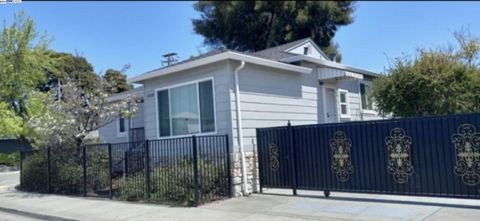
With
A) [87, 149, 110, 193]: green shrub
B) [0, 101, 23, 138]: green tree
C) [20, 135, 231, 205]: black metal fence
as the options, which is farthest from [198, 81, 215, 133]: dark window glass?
[0, 101, 23, 138]: green tree

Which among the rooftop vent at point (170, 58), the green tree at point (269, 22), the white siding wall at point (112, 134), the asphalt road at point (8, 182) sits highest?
the green tree at point (269, 22)

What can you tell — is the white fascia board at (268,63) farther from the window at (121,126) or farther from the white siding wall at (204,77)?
the window at (121,126)

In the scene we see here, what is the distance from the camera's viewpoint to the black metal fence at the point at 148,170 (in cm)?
999

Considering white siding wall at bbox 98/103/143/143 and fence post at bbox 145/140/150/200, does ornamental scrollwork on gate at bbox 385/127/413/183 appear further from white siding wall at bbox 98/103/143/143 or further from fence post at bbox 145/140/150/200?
white siding wall at bbox 98/103/143/143

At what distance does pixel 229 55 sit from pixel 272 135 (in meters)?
2.32

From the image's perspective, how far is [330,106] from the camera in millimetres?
15125

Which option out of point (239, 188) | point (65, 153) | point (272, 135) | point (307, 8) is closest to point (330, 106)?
point (272, 135)

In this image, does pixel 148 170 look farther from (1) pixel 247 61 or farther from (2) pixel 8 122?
(2) pixel 8 122

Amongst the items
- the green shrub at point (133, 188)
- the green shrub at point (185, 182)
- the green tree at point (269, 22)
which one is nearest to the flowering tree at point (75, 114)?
the green shrub at point (133, 188)

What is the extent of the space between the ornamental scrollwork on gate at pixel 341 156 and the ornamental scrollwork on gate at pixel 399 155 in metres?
0.90

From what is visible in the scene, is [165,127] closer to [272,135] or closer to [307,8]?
[272,135]

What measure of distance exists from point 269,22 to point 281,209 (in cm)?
2742

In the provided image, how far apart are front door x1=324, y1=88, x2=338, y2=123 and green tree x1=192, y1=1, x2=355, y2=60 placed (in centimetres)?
1780

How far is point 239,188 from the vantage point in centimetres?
1061
